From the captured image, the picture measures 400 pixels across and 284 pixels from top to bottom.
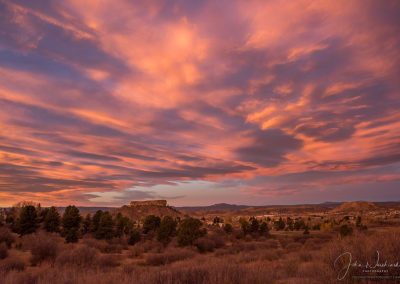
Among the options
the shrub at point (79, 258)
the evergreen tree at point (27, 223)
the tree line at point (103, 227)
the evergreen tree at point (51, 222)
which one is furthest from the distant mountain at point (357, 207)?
the shrub at point (79, 258)

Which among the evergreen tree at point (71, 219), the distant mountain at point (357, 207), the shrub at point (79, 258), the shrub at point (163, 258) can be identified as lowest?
the shrub at point (163, 258)

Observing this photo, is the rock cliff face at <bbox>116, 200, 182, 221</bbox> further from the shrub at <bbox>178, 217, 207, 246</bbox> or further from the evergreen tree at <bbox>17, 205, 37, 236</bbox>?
the shrub at <bbox>178, 217, 207, 246</bbox>

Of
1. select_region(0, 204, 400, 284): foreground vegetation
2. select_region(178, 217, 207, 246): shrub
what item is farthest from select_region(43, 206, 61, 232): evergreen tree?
select_region(178, 217, 207, 246): shrub

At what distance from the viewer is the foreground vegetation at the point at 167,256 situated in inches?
427

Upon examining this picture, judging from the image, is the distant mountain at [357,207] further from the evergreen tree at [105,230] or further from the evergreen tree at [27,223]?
the evergreen tree at [27,223]

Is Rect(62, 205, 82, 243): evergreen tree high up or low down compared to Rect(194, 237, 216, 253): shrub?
up

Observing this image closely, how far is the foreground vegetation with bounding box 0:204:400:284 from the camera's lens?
1084cm

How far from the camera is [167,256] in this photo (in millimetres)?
26406

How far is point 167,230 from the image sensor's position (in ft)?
144

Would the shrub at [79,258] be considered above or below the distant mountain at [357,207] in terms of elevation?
below

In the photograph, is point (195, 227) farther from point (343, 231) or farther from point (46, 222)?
point (46, 222)

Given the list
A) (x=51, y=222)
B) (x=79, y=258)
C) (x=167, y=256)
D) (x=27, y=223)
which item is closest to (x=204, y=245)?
(x=167, y=256)

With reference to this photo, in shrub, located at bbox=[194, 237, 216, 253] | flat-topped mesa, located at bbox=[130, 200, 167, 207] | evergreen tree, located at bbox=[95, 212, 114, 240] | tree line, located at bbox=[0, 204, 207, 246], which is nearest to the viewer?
shrub, located at bbox=[194, 237, 216, 253]

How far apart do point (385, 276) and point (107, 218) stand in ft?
140
